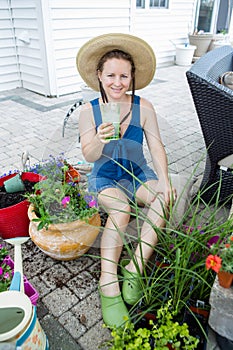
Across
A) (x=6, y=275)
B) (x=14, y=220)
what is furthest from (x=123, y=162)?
(x=6, y=275)

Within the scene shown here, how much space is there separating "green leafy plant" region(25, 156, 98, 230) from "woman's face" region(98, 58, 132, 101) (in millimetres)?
499

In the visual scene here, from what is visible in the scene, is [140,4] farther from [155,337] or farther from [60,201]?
[155,337]

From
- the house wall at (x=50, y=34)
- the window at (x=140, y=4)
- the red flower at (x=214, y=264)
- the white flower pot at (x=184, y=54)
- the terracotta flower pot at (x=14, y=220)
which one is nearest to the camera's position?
the red flower at (x=214, y=264)

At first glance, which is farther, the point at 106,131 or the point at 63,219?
the point at 63,219

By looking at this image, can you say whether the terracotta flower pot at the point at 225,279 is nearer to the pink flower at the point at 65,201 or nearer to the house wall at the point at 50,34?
the pink flower at the point at 65,201

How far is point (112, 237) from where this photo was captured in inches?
58.2

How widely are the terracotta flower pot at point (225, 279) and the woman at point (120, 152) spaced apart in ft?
1.22

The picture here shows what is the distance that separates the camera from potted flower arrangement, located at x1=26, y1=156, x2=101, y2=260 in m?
1.46

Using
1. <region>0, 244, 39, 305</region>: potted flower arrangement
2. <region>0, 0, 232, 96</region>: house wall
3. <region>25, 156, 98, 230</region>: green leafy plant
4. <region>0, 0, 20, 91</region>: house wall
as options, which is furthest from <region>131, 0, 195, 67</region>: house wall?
<region>0, 244, 39, 305</region>: potted flower arrangement

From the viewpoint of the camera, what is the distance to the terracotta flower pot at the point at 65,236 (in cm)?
146

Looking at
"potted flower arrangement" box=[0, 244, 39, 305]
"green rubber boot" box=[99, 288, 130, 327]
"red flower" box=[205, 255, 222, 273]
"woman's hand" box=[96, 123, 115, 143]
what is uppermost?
"woman's hand" box=[96, 123, 115, 143]

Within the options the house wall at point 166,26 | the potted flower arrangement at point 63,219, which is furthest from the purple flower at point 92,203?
the house wall at point 166,26

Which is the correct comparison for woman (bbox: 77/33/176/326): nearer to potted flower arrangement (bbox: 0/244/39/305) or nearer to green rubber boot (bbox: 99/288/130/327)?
green rubber boot (bbox: 99/288/130/327)

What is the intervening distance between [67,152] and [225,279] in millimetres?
1814
